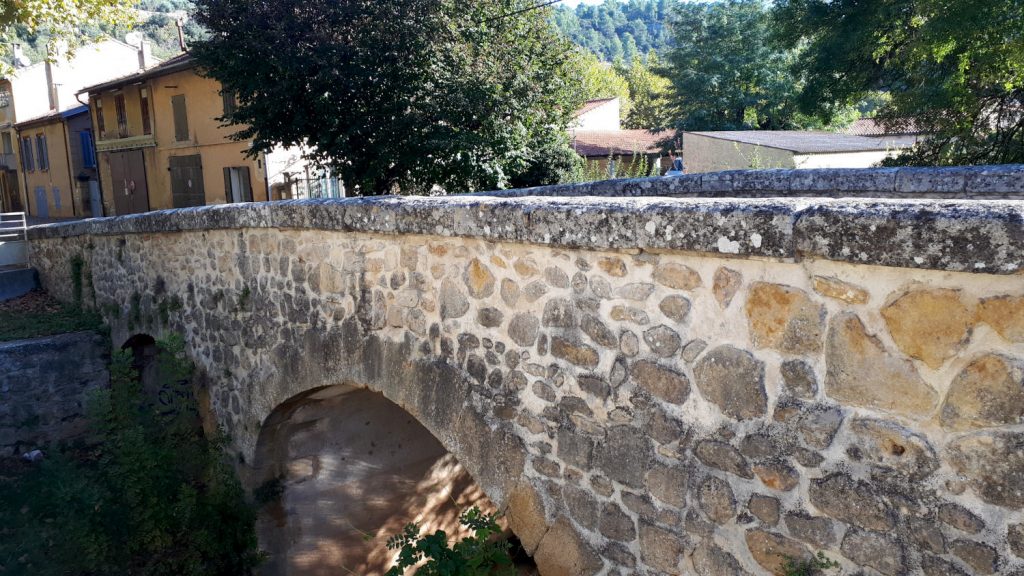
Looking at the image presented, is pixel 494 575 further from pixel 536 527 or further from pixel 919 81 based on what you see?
pixel 919 81

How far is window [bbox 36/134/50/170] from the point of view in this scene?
30.8 meters

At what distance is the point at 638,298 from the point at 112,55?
3442 cm

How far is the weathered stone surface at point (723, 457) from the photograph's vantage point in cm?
282

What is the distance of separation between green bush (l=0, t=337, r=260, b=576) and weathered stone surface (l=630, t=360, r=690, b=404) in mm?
4382

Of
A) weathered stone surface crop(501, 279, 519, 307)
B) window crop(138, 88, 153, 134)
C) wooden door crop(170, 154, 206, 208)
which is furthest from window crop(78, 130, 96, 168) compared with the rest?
weathered stone surface crop(501, 279, 519, 307)

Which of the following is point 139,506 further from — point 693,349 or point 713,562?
point 693,349

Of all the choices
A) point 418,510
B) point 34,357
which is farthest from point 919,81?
point 34,357

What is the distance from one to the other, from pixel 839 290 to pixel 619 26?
127114mm

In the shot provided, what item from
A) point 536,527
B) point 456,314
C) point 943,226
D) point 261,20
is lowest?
point 536,527

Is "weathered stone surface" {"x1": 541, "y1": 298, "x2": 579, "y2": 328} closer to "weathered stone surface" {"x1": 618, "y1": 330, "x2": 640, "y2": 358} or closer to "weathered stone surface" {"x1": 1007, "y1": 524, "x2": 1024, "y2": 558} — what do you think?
"weathered stone surface" {"x1": 618, "y1": 330, "x2": 640, "y2": 358}

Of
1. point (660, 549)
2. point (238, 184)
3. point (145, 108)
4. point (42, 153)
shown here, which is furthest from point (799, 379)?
point (42, 153)

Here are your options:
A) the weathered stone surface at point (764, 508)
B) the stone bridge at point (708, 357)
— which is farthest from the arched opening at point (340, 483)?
the weathered stone surface at point (764, 508)

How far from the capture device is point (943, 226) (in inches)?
83.7

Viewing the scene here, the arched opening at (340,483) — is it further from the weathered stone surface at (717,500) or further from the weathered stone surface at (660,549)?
the weathered stone surface at (717,500)
